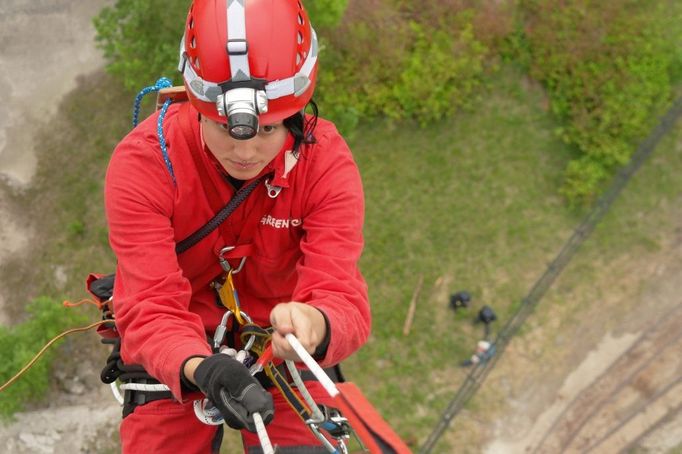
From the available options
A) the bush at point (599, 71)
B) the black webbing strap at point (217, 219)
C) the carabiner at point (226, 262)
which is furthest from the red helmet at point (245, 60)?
the bush at point (599, 71)

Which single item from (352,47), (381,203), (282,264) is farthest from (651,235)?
(282,264)

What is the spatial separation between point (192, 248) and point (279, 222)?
45 centimetres

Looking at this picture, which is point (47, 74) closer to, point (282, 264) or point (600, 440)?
point (282, 264)

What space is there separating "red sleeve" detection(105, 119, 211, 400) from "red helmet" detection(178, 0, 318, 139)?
441 mm

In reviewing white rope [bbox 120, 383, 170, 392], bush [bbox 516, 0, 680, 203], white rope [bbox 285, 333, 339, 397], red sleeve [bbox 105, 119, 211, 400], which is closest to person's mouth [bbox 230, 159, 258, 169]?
red sleeve [bbox 105, 119, 211, 400]

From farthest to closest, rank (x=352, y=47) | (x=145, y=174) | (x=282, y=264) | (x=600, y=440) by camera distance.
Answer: (x=352, y=47) → (x=600, y=440) → (x=282, y=264) → (x=145, y=174)

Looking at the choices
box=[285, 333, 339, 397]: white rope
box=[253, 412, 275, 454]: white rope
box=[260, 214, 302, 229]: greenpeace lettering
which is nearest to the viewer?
box=[285, 333, 339, 397]: white rope

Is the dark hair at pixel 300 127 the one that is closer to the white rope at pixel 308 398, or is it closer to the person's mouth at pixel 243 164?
the person's mouth at pixel 243 164

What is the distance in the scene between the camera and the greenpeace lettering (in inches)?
129

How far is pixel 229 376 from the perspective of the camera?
262 cm

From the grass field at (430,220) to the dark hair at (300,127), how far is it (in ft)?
14.7

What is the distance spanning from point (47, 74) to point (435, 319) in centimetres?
514

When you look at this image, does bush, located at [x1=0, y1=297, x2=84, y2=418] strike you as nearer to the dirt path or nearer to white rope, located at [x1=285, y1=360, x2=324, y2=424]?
white rope, located at [x1=285, y1=360, x2=324, y2=424]

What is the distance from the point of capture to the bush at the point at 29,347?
5.98m
